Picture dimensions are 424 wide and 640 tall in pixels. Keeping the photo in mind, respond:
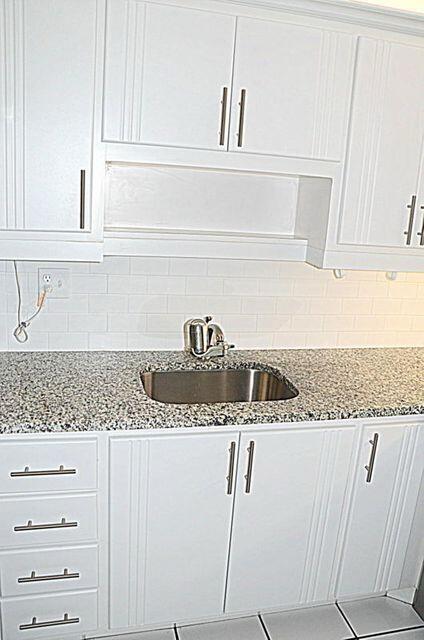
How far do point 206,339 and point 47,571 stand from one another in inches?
41.1

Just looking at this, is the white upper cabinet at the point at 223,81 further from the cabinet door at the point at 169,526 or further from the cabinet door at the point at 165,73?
the cabinet door at the point at 169,526

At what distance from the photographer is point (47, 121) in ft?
5.86

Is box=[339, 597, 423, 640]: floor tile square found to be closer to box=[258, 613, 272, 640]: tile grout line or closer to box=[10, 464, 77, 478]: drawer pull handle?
box=[258, 613, 272, 640]: tile grout line

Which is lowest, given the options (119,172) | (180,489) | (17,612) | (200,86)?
(17,612)

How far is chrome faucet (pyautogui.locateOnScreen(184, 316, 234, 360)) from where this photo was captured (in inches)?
90.7

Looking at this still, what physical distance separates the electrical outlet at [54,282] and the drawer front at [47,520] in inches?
33.2

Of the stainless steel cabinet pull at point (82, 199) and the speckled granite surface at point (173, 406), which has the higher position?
the stainless steel cabinet pull at point (82, 199)

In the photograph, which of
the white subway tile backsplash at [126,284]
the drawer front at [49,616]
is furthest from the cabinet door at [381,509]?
the white subway tile backsplash at [126,284]

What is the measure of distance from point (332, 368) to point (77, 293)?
1117 mm

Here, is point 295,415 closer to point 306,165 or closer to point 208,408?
point 208,408

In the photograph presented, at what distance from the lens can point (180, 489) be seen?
1854 millimetres

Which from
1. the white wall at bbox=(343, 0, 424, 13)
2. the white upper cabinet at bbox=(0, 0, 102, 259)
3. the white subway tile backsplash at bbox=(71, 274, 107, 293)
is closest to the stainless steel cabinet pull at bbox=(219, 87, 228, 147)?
the white upper cabinet at bbox=(0, 0, 102, 259)

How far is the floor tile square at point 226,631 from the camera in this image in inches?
79.9

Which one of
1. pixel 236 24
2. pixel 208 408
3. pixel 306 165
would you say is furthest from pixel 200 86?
pixel 208 408
